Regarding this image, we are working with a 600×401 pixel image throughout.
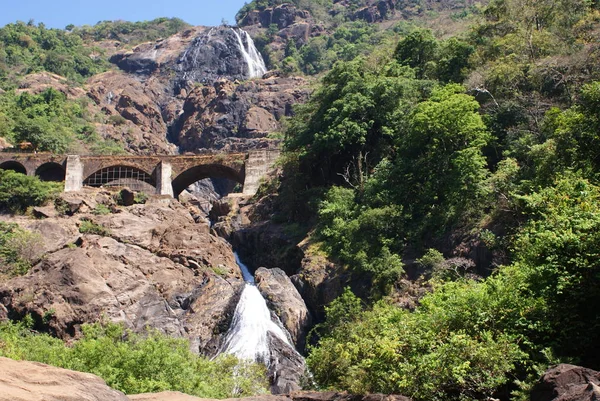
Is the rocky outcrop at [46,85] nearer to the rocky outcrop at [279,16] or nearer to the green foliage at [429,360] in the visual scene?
the rocky outcrop at [279,16]

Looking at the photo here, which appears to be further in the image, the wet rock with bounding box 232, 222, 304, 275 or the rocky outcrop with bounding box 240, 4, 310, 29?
the rocky outcrop with bounding box 240, 4, 310, 29

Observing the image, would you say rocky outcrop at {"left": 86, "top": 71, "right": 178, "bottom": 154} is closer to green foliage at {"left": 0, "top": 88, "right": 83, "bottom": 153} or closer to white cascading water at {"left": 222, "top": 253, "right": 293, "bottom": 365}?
green foliage at {"left": 0, "top": 88, "right": 83, "bottom": 153}

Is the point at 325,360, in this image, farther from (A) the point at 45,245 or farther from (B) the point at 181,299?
(A) the point at 45,245

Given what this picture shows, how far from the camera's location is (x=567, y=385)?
883cm

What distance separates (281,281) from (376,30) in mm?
77028

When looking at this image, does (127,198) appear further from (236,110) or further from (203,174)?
(236,110)

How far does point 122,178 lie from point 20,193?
9.42m

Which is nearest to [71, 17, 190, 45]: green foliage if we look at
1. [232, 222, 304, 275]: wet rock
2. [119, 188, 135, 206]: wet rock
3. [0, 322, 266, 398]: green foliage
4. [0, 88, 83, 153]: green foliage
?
[0, 88, 83, 153]: green foliage

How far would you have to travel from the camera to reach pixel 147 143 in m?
73.6

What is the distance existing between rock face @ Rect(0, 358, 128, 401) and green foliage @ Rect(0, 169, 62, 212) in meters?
30.7

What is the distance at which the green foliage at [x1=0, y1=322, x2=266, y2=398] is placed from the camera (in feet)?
51.7

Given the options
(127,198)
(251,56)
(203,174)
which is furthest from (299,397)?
(251,56)

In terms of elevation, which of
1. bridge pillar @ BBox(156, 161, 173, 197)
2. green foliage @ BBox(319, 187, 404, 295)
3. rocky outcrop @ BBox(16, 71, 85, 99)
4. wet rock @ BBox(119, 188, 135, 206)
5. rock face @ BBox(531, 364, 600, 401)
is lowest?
rock face @ BBox(531, 364, 600, 401)

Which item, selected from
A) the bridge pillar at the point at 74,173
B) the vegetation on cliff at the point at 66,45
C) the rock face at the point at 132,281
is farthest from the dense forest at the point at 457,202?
the vegetation on cliff at the point at 66,45
